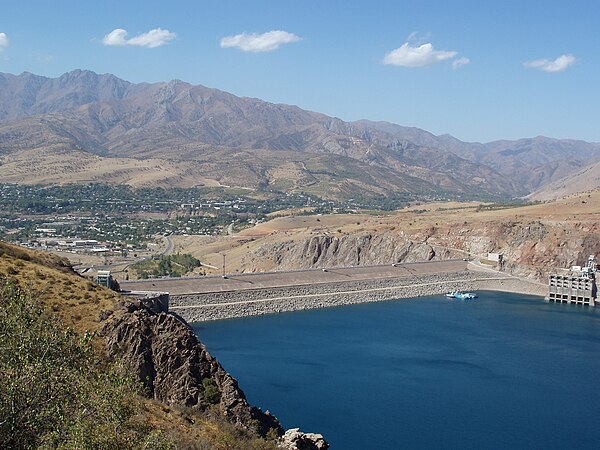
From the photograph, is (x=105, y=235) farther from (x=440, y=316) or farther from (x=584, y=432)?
(x=584, y=432)

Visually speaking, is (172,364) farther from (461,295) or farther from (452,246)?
(452,246)

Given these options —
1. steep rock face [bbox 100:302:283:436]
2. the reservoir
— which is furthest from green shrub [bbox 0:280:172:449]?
the reservoir

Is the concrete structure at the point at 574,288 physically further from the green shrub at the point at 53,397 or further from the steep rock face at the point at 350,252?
the green shrub at the point at 53,397

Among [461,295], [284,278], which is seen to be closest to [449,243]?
[461,295]

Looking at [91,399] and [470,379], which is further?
[470,379]

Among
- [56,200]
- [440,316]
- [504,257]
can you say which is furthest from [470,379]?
[56,200]

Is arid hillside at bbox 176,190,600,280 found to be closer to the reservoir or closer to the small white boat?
the small white boat
